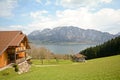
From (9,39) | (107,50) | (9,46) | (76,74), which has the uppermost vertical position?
(9,39)

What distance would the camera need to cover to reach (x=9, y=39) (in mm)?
33688

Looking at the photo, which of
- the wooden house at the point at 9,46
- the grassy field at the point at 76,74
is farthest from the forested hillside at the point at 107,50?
the wooden house at the point at 9,46

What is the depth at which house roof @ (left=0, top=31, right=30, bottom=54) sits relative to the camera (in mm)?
31353

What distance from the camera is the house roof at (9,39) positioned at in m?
31.4

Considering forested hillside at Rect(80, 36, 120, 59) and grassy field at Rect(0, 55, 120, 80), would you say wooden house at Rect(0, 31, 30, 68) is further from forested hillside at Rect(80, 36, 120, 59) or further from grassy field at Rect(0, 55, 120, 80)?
forested hillside at Rect(80, 36, 120, 59)

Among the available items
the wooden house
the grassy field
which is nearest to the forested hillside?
the grassy field

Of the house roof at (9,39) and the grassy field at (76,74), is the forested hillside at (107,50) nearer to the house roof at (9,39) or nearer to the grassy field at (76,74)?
the grassy field at (76,74)

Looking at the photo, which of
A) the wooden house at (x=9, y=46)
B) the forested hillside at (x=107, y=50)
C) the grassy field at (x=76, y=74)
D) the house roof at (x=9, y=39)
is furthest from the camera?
the forested hillside at (x=107, y=50)

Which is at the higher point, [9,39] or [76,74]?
[9,39]

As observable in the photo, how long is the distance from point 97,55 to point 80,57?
13.4 meters

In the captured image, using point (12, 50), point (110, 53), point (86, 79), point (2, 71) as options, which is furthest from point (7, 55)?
point (110, 53)

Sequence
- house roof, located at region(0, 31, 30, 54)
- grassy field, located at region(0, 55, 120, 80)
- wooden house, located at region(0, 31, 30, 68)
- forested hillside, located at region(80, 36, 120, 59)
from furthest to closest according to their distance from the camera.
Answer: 1. forested hillside, located at region(80, 36, 120, 59)
2. wooden house, located at region(0, 31, 30, 68)
3. house roof, located at region(0, 31, 30, 54)
4. grassy field, located at region(0, 55, 120, 80)

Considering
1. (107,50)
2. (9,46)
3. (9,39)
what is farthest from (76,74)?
(107,50)

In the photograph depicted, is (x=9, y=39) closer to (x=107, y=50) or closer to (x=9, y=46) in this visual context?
(x=9, y=46)
